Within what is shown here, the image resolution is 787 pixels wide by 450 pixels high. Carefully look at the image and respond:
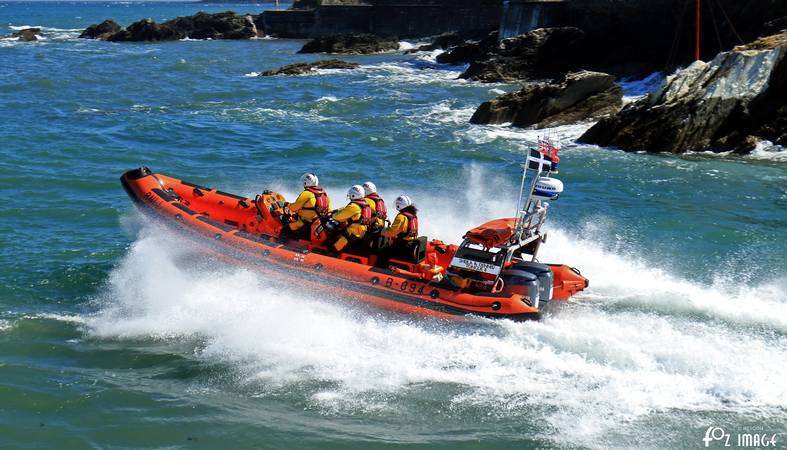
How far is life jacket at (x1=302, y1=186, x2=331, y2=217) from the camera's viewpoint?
1110cm

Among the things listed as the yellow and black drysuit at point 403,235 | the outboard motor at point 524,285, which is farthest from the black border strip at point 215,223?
the outboard motor at point 524,285

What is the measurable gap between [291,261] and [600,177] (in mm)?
9822

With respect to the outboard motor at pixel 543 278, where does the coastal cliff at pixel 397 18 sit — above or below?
above

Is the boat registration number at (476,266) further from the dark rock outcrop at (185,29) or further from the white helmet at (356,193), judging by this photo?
the dark rock outcrop at (185,29)

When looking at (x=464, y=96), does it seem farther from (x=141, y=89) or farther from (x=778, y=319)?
(x=778, y=319)

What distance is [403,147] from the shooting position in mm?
21344

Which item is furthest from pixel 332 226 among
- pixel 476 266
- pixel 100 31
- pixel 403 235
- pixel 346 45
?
pixel 100 31

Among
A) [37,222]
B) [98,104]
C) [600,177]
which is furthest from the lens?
[98,104]

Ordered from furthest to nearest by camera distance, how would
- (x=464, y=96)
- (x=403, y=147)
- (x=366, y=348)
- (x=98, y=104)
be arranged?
(x=464, y=96) → (x=98, y=104) → (x=403, y=147) → (x=366, y=348)

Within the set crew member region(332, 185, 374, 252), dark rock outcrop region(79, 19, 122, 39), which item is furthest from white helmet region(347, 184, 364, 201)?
dark rock outcrop region(79, 19, 122, 39)

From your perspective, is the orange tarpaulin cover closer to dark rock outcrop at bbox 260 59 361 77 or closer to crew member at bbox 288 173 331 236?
crew member at bbox 288 173 331 236

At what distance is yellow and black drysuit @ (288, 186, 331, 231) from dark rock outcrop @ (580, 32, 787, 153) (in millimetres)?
11681

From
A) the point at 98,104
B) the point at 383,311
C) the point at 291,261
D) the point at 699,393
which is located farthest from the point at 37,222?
the point at 98,104

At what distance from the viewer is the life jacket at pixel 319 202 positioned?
1110cm
